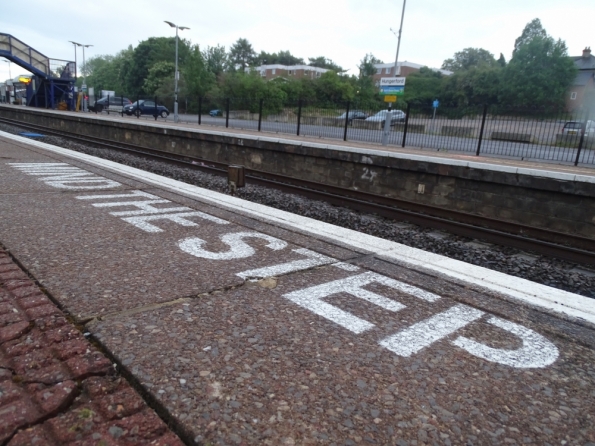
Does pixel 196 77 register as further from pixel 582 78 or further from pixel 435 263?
pixel 582 78

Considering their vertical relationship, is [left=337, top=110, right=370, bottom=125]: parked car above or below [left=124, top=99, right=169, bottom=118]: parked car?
above

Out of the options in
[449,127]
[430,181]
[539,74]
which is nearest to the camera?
[430,181]

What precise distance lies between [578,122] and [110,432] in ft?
47.9

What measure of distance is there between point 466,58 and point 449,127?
128049 mm

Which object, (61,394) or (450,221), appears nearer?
(61,394)

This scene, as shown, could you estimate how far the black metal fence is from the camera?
13609 millimetres

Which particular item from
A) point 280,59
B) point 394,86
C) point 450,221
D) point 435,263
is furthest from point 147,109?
point 280,59

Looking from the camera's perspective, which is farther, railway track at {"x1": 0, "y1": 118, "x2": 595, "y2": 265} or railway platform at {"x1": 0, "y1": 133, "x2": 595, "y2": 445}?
railway track at {"x1": 0, "y1": 118, "x2": 595, "y2": 265}

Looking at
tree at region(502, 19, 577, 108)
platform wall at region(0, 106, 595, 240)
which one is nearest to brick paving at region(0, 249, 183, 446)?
platform wall at region(0, 106, 595, 240)

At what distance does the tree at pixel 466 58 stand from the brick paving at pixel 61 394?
136 meters

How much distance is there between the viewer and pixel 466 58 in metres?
129

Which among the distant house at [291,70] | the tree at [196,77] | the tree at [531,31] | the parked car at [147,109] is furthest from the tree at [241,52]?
the parked car at [147,109]

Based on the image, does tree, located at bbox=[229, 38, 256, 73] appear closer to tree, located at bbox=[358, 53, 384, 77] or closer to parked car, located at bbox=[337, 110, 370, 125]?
tree, located at bbox=[358, 53, 384, 77]

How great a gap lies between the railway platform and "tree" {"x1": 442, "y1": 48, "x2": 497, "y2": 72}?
133851 millimetres
